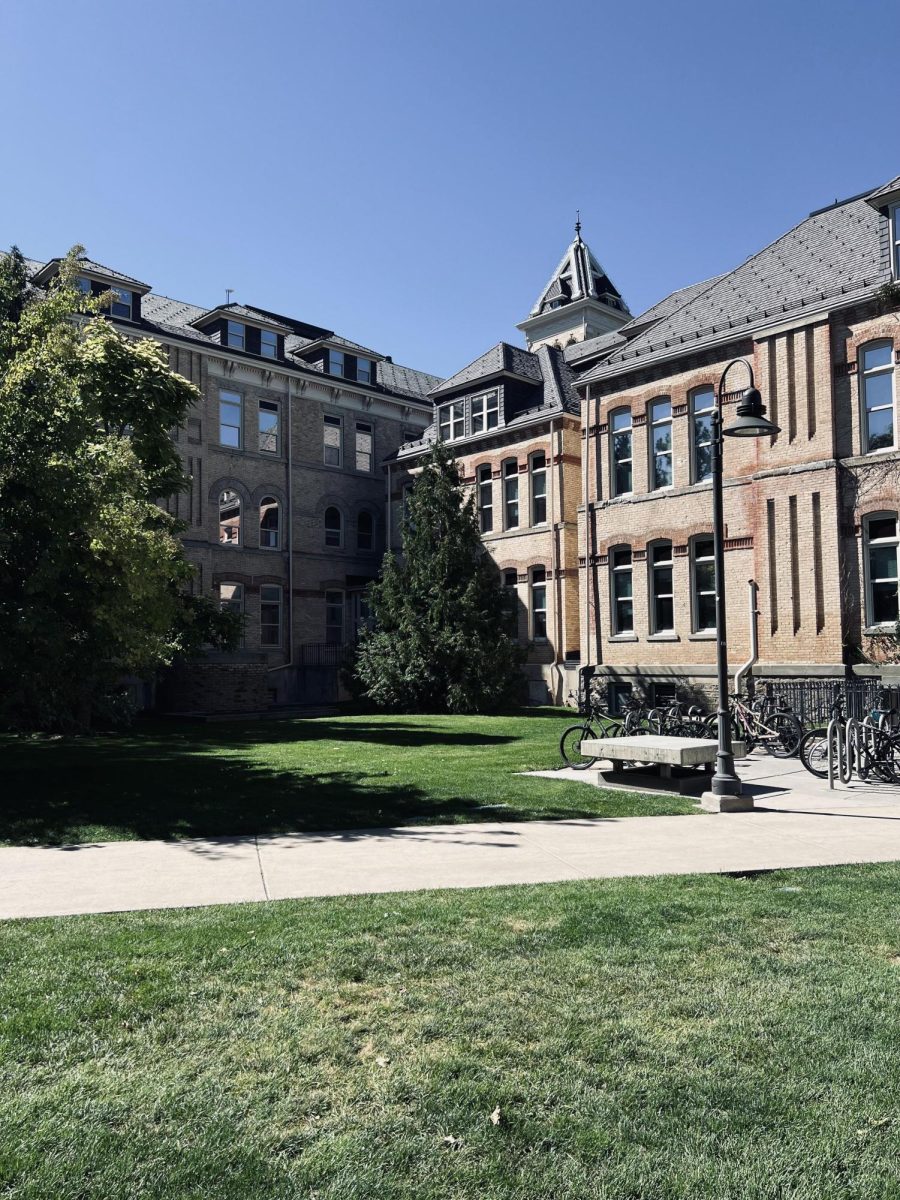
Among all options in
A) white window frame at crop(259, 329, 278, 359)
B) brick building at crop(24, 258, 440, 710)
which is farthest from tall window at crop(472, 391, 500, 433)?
white window frame at crop(259, 329, 278, 359)

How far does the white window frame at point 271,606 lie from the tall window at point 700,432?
17.6m

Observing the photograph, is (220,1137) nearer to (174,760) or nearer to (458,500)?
(174,760)

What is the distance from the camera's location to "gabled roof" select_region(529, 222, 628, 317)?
57938mm

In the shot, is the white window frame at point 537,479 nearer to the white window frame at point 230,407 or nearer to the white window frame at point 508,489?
the white window frame at point 508,489

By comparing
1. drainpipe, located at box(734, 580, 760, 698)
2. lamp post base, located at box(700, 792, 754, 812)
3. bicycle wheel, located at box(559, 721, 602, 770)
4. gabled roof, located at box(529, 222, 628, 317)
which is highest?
gabled roof, located at box(529, 222, 628, 317)

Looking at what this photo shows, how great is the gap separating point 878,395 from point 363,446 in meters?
22.7

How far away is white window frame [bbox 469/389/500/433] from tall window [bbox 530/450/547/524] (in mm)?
2499

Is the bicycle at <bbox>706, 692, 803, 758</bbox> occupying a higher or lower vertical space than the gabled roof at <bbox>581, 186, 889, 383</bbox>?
lower

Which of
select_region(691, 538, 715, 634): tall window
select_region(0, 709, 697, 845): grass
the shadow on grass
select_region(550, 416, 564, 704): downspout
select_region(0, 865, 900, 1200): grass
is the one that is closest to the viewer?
select_region(0, 865, 900, 1200): grass

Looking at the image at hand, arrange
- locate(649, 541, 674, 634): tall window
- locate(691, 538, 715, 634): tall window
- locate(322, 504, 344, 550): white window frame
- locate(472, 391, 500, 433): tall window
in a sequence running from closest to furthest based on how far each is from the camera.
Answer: locate(691, 538, 715, 634): tall window → locate(649, 541, 674, 634): tall window → locate(472, 391, 500, 433): tall window → locate(322, 504, 344, 550): white window frame

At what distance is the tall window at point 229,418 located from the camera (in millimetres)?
35750

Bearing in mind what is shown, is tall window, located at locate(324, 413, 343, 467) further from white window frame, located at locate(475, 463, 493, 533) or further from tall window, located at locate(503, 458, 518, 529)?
tall window, located at locate(503, 458, 518, 529)

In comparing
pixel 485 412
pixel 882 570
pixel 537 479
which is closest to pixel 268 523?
pixel 485 412

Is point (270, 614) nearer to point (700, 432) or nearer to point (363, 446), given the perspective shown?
point (363, 446)
